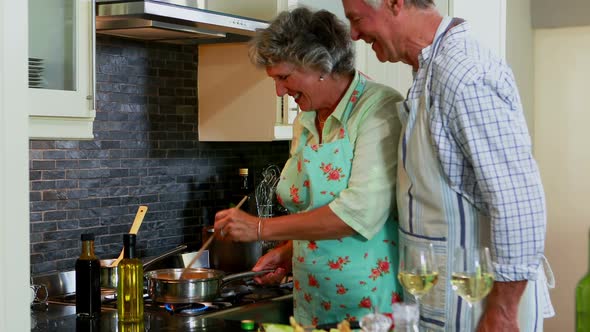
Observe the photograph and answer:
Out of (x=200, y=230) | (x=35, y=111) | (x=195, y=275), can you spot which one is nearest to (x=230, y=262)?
(x=200, y=230)

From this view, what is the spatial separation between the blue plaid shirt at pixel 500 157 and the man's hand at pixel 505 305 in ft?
0.08

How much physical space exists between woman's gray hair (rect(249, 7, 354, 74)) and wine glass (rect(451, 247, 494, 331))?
108 cm

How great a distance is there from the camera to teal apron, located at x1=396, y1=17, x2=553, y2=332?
228 cm

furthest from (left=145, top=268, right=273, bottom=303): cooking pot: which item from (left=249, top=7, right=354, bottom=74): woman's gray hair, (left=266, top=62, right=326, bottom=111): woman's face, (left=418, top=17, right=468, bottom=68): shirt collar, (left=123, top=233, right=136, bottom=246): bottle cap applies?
(left=418, top=17, right=468, bottom=68): shirt collar

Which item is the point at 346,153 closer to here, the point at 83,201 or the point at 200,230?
the point at 83,201

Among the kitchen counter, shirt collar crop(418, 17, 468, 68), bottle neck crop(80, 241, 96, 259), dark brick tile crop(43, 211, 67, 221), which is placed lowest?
the kitchen counter

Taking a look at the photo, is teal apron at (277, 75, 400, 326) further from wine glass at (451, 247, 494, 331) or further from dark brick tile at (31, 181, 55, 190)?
dark brick tile at (31, 181, 55, 190)

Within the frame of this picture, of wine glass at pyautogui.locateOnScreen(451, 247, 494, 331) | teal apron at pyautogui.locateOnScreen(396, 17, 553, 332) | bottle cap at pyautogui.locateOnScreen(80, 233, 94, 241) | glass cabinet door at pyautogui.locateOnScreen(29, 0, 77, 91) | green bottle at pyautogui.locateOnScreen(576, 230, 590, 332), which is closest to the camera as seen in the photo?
green bottle at pyautogui.locateOnScreen(576, 230, 590, 332)

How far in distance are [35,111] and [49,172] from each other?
0.69 meters

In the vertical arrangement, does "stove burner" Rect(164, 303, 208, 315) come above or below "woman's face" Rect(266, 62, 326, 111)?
below

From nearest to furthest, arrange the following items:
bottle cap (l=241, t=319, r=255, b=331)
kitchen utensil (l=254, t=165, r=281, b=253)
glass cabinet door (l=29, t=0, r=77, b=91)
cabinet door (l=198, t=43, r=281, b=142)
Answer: bottle cap (l=241, t=319, r=255, b=331) < glass cabinet door (l=29, t=0, r=77, b=91) < cabinet door (l=198, t=43, r=281, b=142) < kitchen utensil (l=254, t=165, r=281, b=253)

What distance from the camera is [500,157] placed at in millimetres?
2139

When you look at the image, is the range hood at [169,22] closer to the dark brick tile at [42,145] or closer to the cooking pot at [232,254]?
the dark brick tile at [42,145]

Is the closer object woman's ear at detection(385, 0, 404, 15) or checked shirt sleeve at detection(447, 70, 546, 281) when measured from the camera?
→ checked shirt sleeve at detection(447, 70, 546, 281)
